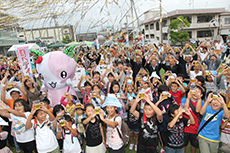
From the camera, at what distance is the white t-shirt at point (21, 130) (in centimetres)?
267

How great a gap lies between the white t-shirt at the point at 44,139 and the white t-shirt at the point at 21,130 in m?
0.23

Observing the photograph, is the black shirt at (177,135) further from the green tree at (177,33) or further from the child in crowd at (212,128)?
the green tree at (177,33)

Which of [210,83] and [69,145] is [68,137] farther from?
[210,83]

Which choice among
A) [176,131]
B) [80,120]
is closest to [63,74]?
[80,120]

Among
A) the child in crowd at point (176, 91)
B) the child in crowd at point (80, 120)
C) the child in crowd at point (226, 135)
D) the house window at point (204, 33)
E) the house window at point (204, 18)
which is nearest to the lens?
the child in crowd at point (226, 135)

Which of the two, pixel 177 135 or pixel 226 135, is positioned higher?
pixel 177 135

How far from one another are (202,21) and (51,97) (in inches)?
1138

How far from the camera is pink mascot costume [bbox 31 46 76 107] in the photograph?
4.04 meters

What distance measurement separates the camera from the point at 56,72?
404cm

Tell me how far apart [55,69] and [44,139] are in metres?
1.91

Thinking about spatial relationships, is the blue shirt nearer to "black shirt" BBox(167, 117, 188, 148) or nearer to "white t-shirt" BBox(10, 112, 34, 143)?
"black shirt" BBox(167, 117, 188, 148)

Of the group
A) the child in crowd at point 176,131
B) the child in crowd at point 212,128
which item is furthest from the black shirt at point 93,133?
the child in crowd at point 212,128

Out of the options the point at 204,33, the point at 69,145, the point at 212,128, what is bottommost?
the point at 69,145

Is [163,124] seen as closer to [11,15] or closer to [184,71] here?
[11,15]
